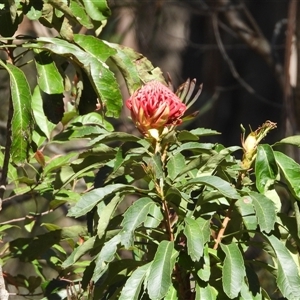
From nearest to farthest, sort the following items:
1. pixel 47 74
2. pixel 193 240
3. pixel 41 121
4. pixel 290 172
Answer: pixel 193 240, pixel 290 172, pixel 47 74, pixel 41 121

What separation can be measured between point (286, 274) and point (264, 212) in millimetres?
128

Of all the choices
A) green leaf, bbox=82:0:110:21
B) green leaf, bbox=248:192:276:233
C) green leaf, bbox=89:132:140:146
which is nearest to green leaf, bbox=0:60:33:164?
green leaf, bbox=89:132:140:146

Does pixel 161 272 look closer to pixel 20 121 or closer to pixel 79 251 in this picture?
pixel 79 251

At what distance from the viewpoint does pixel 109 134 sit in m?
1.41

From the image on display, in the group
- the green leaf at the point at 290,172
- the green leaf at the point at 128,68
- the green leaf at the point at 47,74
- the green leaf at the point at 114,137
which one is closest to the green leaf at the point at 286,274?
the green leaf at the point at 290,172

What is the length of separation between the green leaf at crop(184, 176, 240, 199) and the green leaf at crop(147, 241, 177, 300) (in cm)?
13

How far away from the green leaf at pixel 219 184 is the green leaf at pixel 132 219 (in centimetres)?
10

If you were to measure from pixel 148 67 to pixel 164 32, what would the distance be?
A: 459 cm

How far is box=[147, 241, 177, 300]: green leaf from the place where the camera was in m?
1.28

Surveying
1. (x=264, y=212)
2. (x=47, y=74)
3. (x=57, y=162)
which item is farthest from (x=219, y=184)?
(x=57, y=162)

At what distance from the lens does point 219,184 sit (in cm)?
133

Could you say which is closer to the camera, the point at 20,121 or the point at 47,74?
the point at 20,121

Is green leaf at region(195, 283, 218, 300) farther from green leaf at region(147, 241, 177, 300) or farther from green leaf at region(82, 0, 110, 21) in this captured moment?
green leaf at region(82, 0, 110, 21)

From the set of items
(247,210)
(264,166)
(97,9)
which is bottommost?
(247,210)
